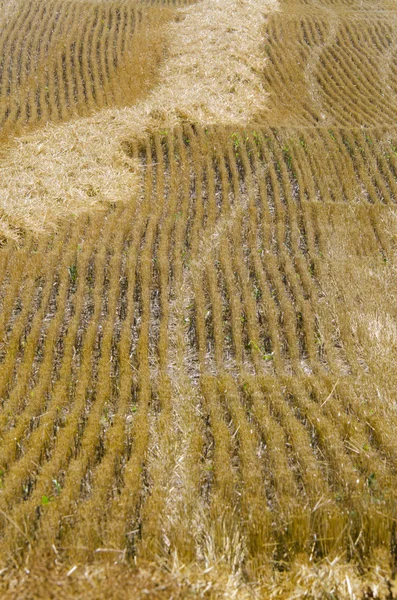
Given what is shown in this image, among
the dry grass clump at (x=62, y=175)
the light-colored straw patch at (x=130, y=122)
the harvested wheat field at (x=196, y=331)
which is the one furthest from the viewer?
the light-colored straw patch at (x=130, y=122)

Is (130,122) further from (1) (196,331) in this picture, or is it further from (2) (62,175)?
(1) (196,331)

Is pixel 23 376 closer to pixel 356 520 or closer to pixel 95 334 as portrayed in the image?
pixel 95 334

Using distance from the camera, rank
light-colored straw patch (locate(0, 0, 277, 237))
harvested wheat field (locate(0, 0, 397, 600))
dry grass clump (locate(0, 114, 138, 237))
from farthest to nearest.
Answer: light-colored straw patch (locate(0, 0, 277, 237))
dry grass clump (locate(0, 114, 138, 237))
harvested wheat field (locate(0, 0, 397, 600))

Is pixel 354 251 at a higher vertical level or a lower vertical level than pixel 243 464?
lower

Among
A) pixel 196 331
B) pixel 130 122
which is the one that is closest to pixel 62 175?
pixel 130 122

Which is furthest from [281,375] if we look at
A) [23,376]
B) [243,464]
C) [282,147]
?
[282,147]
